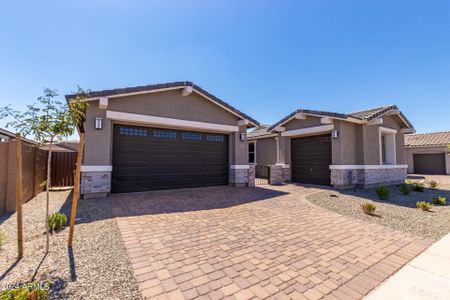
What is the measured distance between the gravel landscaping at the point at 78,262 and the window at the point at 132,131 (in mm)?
4361

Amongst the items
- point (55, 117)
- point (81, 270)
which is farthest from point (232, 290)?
point (55, 117)

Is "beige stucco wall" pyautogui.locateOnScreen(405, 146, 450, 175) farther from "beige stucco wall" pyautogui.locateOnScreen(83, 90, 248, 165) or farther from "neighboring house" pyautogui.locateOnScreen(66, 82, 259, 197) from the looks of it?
"beige stucco wall" pyautogui.locateOnScreen(83, 90, 248, 165)

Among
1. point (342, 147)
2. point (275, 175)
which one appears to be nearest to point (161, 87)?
point (275, 175)

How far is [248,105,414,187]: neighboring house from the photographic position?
1086cm

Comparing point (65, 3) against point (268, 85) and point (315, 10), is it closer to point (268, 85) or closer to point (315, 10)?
point (315, 10)

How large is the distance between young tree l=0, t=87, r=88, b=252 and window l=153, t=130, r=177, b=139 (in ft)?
17.2

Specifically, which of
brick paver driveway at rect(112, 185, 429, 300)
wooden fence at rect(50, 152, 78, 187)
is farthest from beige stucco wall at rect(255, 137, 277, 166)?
wooden fence at rect(50, 152, 78, 187)

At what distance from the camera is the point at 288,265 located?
317 cm

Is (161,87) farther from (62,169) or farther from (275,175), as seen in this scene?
(275,175)

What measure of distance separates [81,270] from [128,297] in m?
1.08

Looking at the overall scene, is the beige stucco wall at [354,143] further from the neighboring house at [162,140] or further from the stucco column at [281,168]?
the neighboring house at [162,140]

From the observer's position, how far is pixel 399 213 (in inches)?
255

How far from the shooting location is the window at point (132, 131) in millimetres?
8555

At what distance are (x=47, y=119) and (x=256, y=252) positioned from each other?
4.51 m
